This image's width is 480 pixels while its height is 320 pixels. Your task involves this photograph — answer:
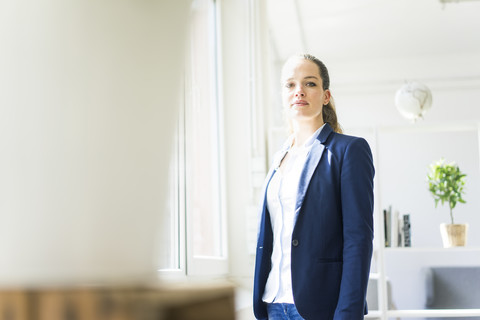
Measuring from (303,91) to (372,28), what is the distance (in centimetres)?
521

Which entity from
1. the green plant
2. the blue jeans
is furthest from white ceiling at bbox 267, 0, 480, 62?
the blue jeans

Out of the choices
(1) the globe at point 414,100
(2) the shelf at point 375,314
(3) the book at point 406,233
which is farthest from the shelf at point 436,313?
(1) the globe at point 414,100

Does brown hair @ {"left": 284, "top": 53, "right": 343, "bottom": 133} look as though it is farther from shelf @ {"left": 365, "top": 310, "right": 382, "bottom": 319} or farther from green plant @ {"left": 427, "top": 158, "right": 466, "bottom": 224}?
green plant @ {"left": 427, "top": 158, "right": 466, "bottom": 224}

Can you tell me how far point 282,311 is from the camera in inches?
57.6

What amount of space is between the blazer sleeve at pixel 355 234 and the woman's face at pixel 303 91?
23 cm

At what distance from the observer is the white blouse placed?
58.4 inches

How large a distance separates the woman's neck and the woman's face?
0.01 meters

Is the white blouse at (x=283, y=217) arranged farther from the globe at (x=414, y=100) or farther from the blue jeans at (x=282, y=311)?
the globe at (x=414, y=100)

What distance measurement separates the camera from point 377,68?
7539mm

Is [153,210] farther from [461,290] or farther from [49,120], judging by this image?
[461,290]

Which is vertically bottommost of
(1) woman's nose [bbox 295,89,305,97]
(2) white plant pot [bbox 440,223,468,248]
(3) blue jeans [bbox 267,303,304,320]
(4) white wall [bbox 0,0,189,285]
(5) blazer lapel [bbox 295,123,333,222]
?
(3) blue jeans [bbox 267,303,304,320]

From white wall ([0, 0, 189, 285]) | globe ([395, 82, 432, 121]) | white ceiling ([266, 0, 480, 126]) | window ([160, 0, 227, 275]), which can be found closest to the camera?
white wall ([0, 0, 189, 285])

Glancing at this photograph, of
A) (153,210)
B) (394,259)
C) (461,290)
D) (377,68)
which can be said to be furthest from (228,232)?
(377,68)

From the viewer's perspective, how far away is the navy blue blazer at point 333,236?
1405 millimetres
